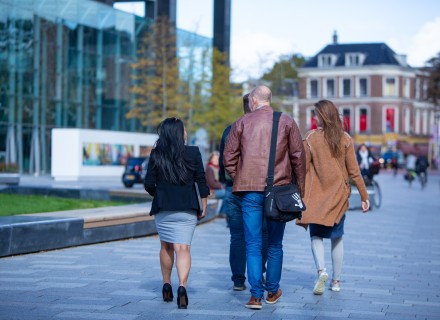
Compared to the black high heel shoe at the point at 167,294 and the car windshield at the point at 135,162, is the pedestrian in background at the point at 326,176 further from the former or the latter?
the car windshield at the point at 135,162

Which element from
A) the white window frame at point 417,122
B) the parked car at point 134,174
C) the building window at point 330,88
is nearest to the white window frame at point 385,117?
the white window frame at point 417,122

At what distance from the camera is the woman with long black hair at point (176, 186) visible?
776cm

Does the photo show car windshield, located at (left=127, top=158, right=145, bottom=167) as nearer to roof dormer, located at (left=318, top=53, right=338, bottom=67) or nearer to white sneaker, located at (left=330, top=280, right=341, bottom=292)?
white sneaker, located at (left=330, top=280, right=341, bottom=292)

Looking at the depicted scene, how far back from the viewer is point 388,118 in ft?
329

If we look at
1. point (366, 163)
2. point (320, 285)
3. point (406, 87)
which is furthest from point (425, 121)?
point (320, 285)

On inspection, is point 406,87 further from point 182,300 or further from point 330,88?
point 182,300

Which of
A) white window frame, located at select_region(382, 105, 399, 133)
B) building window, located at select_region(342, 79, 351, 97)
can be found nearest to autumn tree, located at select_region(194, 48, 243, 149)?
white window frame, located at select_region(382, 105, 399, 133)

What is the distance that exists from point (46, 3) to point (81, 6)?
2.84 m

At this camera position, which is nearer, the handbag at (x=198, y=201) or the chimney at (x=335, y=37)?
the handbag at (x=198, y=201)

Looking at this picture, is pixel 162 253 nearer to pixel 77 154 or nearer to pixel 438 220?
pixel 438 220

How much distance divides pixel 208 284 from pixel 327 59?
9429 cm

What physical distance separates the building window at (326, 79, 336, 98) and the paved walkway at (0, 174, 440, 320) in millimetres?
87979

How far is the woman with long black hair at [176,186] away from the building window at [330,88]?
9504 cm

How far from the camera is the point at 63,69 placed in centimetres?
5469
